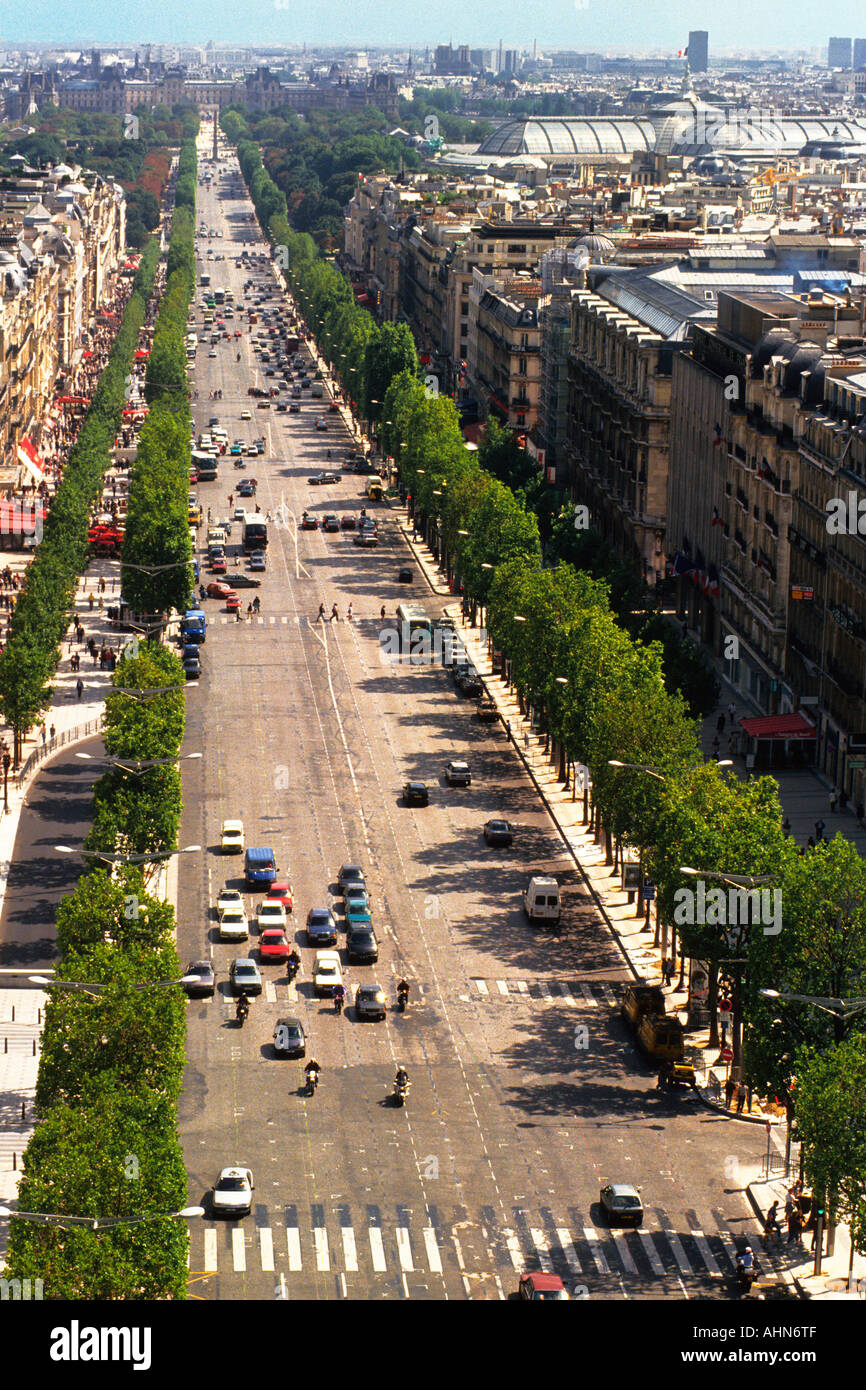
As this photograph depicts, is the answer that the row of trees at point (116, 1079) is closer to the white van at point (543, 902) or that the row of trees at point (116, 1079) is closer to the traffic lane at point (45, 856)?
the traffic lane at point (45, 856)

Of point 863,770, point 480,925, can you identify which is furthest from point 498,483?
point 480,925

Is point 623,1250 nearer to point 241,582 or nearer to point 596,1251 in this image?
point 596,1251

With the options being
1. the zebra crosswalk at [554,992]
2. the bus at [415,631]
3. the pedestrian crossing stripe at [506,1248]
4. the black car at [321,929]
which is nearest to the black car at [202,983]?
the black car at [321,929]

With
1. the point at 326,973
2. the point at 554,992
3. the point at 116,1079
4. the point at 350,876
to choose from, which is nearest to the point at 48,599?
the point at 350,876

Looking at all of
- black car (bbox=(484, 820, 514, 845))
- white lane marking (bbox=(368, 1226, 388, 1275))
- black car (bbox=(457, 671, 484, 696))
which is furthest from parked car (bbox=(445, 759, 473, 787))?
white lane marking (bbox=(368, 1226, 388, 1275))

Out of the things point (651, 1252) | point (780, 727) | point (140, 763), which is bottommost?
point (780, 727)

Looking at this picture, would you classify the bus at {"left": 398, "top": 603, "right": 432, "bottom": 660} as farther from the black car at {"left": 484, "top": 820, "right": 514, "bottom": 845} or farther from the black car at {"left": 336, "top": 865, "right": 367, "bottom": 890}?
the black car at {"left": 336, "top": 865, "right": 367, "bottom": 890}
